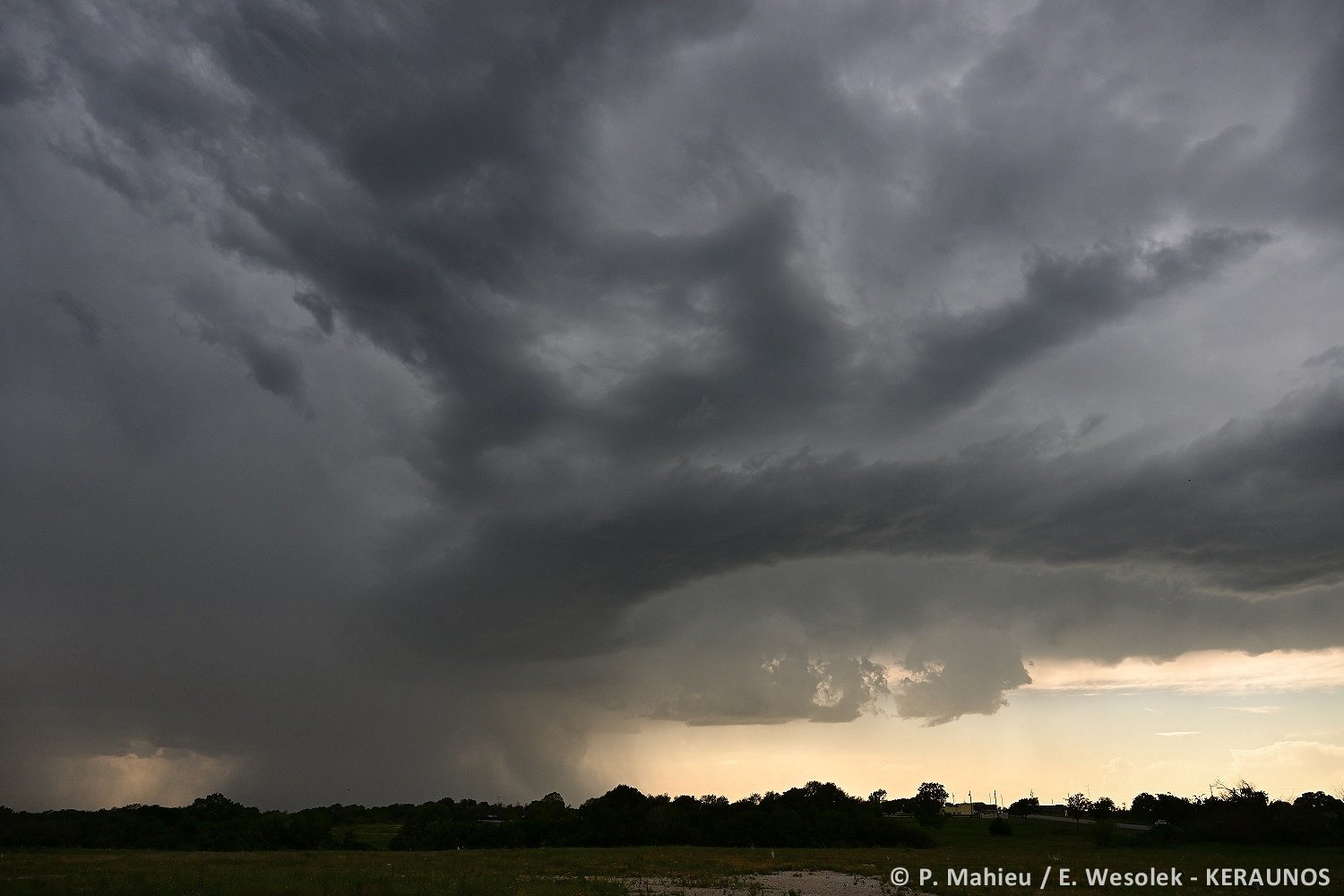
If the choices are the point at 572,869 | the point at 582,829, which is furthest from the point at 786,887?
the point at 582,829

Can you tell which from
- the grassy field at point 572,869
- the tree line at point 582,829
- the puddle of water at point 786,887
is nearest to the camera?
the grassy field at point 572,869

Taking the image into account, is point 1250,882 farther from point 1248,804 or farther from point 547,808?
point 547,808

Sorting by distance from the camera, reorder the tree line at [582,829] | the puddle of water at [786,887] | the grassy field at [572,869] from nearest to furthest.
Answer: the grassy field at [572,869]
the puddle of water at [786,887]
the tree line at [582,829]

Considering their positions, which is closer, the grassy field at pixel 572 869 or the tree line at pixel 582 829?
the grassy field at pixel 572 869

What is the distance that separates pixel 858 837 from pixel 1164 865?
8297 cm

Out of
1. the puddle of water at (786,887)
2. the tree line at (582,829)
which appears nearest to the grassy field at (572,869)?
the puddle of water at (786,887)

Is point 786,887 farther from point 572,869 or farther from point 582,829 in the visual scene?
point 582,829

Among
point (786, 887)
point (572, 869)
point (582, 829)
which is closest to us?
point (786, 887)

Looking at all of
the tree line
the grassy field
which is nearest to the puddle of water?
the grassy field

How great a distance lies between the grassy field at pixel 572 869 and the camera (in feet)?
178

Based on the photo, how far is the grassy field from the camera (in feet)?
178

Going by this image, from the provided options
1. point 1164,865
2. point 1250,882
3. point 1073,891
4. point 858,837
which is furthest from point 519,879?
point 858,837

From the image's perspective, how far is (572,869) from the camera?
83875 mm

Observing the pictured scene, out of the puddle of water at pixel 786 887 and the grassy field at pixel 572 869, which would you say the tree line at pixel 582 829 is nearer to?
the grassy field at pixel 572 869
